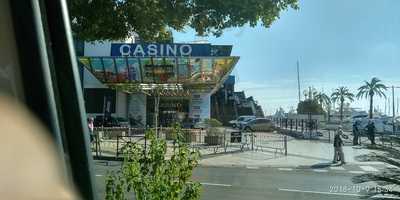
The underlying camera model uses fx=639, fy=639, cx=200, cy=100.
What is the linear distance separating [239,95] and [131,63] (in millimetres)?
34282

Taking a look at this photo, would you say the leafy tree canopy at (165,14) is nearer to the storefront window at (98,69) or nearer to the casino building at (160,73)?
the casino building at (160,73)

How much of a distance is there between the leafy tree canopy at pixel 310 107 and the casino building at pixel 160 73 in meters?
26.1

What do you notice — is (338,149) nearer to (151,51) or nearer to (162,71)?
(162,71)

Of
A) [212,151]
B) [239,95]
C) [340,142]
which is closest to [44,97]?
[340,142]

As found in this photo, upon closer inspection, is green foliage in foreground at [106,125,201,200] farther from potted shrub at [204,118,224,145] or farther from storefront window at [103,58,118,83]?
storefront window at [103,58,118,83]

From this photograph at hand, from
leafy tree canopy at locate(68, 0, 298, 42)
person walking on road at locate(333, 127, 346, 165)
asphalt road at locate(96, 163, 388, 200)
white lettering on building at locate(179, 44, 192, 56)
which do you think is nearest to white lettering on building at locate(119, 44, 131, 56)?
white lettering on building at locate(179, 44, 192, 56)

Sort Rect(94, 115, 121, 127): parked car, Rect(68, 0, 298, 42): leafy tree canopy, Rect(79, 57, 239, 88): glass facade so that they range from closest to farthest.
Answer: Rect(68, 0, 298, 42): leafy tree canopy, Rect(79, 57, 239, 88): glass facade, Rect(94, 115, 121, 127): parked car

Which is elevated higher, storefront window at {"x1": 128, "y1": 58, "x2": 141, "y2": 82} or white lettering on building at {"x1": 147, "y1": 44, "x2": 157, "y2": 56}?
white lettering on building at {"x1": 147, "y1": 44, "x2": 157, "y2": 56}

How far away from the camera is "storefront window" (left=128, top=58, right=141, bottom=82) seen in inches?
1840

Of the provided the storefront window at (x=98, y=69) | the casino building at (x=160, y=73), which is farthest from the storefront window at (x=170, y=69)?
the storefront window at (x=98, y=69)

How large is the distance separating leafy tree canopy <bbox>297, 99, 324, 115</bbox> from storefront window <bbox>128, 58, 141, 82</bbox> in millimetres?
35933

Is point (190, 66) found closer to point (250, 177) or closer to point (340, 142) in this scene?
point (340, 142)

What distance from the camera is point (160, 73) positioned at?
45125 millimetres

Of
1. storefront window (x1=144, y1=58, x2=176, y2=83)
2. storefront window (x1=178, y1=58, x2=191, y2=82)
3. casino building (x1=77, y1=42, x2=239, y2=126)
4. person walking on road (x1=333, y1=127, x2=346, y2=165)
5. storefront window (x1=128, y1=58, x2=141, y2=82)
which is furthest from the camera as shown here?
storefront window (x1=128, y1=58, x2=141, y2=82)
